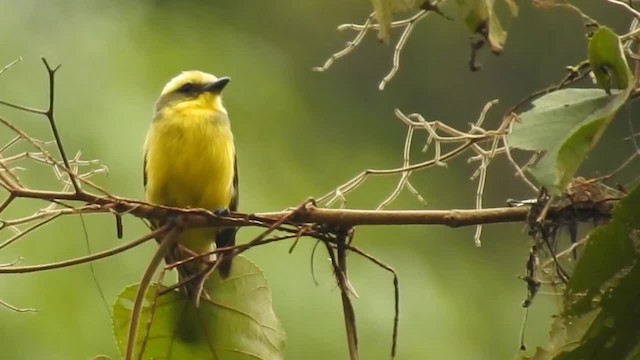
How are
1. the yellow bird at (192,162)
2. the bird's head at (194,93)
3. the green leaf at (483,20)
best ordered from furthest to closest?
1. the bird's head at (194,93)
2. the yellow bird at (192,162)
3. the green leaf at (483,20)

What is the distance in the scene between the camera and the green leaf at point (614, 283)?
839 millimetres

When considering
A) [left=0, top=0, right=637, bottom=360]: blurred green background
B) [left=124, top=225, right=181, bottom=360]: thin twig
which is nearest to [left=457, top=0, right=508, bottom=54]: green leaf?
[left=124, top=225, right=181, bottom=360]: thin twig

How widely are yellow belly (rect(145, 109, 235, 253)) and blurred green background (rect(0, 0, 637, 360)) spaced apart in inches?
35.9

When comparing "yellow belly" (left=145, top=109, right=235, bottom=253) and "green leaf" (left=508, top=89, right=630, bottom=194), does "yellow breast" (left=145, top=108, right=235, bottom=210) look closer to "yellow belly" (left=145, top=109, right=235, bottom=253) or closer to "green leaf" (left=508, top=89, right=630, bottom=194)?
"yellow belly" (left=145, top=109, right=235, bottom=253)

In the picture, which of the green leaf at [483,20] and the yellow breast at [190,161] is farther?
the yellow breast at [190,161]

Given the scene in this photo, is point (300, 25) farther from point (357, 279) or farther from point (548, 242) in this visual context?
point (548, 242)

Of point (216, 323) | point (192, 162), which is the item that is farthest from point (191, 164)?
point (216, 323)

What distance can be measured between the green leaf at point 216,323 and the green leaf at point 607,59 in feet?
1.31

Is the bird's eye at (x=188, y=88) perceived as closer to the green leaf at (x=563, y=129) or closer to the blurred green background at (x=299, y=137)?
the blurred green background at (x=299, y=137)

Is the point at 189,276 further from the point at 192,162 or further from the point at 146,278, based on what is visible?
the point at 192,162

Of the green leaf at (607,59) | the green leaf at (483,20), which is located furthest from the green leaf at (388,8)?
the green leaf at (607,59)

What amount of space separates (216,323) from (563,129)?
0.42 metres

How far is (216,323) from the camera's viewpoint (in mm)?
1094

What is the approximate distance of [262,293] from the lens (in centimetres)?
110
